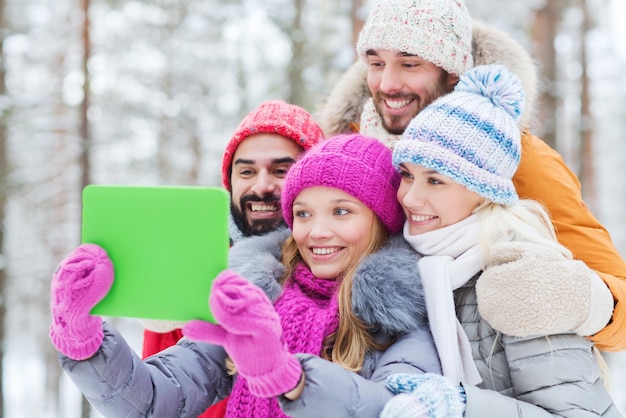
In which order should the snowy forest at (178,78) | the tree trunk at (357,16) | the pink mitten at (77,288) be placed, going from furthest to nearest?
the snowy forest at (178,78) < the tree trunk at (357,16) < the pink mitten at (77,288)

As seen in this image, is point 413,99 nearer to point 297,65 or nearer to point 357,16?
point 357,16

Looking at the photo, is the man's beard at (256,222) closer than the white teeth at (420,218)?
No

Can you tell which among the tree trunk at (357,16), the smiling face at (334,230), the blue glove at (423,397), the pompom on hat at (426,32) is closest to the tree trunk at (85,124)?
the tree trunk at (357,16)

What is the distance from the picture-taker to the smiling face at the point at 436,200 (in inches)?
91.1

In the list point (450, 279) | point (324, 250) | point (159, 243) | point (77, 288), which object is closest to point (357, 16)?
point (324, 250)

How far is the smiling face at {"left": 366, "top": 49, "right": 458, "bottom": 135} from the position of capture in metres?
2.97

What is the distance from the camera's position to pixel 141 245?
5.87ft

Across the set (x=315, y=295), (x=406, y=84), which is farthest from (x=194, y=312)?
(x=406, y=84)

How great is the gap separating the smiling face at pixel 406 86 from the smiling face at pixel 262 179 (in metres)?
0.53

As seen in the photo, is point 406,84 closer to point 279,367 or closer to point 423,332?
point 423,332

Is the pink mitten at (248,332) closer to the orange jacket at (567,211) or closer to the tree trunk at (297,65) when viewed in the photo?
the orange jacket at (567,211)

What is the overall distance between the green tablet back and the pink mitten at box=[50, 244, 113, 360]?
37 mm

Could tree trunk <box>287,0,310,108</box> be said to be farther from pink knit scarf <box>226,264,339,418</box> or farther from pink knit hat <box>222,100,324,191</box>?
pink knit scarf <box>226,264,339,418</box>

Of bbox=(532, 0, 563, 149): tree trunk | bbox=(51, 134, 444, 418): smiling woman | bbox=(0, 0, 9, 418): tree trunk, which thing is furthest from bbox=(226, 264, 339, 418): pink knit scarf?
bbox=(0, 0, 9, 418): tree trunk
